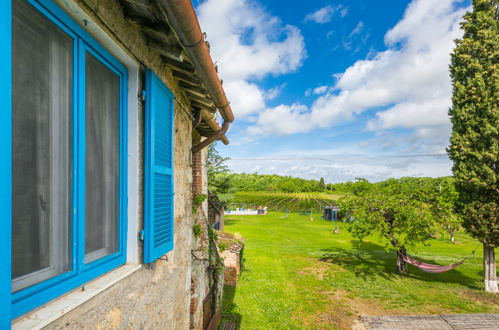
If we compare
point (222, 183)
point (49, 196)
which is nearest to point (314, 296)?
point (49, 196)

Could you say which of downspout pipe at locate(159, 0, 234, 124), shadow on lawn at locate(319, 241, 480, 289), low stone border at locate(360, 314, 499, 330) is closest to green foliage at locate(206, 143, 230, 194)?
shadow on lawn at locate(319, 241, 480, 289)

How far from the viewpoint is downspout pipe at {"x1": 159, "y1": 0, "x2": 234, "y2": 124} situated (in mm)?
1499

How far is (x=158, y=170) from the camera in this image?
7.43 ft

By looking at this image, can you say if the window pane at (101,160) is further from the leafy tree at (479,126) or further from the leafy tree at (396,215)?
the leafy tree at (479,126)

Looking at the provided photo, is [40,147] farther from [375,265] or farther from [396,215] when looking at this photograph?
[375,265]

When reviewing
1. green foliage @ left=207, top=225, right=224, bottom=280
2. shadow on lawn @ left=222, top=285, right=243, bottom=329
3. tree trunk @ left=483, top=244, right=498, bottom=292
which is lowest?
shadow on lawn @ left=222, top=285, right=243, bottom=329

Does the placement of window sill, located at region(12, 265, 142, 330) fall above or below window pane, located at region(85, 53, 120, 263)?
below

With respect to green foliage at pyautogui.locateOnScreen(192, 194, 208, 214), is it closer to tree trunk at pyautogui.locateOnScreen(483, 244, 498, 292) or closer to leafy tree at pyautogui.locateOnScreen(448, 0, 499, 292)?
leafy tree at pyautogui.locateOnScreen(448, 0, 499, 292)

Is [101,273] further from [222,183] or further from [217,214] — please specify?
[222,183]

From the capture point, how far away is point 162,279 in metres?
2.46

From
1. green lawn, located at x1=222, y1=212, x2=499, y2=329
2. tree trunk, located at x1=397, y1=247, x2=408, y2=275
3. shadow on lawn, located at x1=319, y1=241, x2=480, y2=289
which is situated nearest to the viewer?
green lawn, located at x1=222, y1=212, x2=499, y2=329
